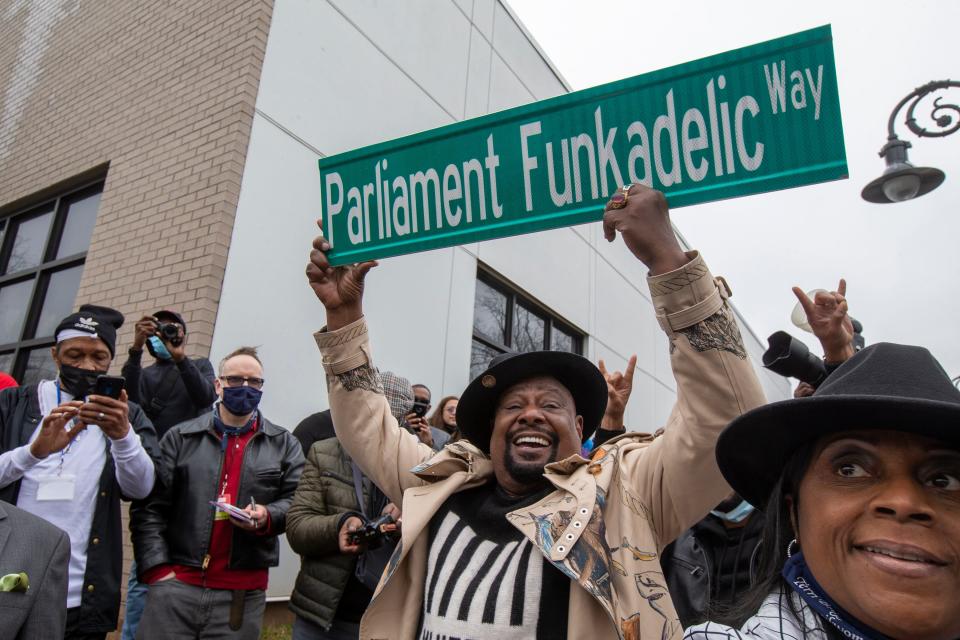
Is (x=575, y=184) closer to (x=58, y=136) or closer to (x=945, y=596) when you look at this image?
(x=945, y=596)

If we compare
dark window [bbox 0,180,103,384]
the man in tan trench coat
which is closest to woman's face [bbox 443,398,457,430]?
the man in tan trench coat

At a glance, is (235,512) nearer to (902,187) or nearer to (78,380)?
(78,380)

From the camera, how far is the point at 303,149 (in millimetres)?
5602

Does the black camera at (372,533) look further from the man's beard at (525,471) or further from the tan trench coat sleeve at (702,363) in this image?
the tan trench coat sleeve at (702,363)

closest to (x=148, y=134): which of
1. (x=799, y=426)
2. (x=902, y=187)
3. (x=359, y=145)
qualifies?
(x=359, y=145)

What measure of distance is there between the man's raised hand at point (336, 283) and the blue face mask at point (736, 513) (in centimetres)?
194

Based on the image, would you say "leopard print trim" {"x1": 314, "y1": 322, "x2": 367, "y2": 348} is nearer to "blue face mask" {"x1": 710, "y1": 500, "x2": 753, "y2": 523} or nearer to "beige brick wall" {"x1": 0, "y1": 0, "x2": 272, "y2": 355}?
"blue face mask" {"x1": 710, "y1": 500, "x2": 753, "y2": 523}

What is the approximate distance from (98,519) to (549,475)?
7.03 ft

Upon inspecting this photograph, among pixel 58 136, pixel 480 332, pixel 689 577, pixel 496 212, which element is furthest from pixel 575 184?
Answer: pixel 58 136

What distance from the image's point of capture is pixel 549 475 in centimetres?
188

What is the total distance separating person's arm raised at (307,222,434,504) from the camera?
2174mm

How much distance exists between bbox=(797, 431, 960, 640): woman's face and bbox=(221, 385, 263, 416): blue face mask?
2.83 meters

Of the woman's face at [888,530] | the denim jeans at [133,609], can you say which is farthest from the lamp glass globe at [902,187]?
the denim jeans at [133,609]

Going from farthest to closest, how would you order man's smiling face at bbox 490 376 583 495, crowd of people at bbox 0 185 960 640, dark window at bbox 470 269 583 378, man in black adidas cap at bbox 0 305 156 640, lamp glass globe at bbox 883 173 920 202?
dark window at bbox 470 269 583 378 → lamp glass globe at bbox 883 173 920 202 → man in black adidas cap at bbox 0 305 156 640 → man's smiling face at bbox 490 376 583 495 → crowd of people at bbox 0 185 960 640
